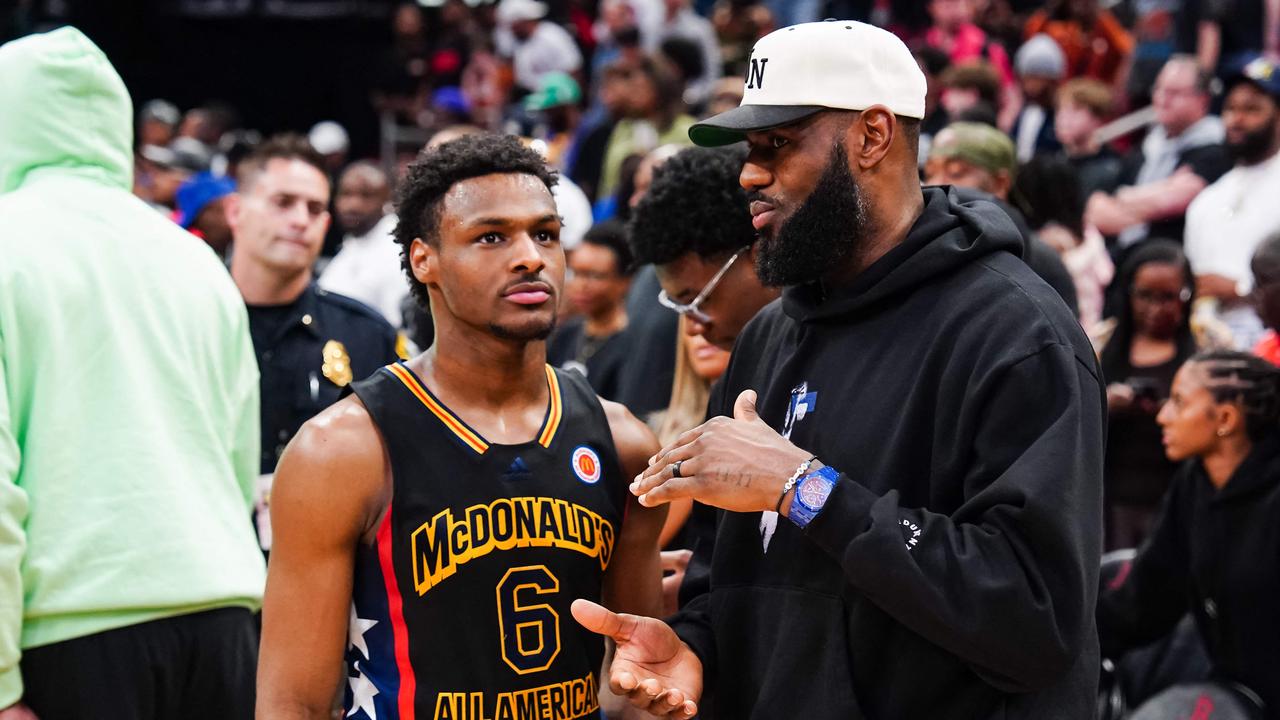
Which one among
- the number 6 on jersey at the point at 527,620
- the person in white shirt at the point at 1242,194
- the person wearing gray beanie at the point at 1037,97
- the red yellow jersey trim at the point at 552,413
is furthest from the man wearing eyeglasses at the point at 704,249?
the person wearing gray beanie at the point at 1037,97

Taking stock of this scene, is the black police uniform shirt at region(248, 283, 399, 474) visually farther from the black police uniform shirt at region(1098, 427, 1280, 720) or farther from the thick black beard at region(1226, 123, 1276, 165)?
the thick black beard at region(1226, 123, 1276, 165)

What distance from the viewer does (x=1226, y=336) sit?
22.9 feet

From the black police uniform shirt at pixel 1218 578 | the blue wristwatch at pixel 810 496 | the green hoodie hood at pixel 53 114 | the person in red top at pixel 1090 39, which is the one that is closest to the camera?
the blue wristwatch at pixel 810 496

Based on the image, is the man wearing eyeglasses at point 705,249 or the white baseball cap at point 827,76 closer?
the white baseball cap at point 827,76

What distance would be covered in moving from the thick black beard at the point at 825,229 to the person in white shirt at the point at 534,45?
12.0m

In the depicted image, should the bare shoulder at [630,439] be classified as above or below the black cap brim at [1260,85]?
below

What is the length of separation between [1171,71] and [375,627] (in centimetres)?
747

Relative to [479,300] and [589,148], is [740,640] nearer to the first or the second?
Answer: [479,300]

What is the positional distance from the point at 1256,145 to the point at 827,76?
233 inches

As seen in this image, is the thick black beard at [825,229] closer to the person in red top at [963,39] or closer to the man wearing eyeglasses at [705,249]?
the man wearing eyeglasses at [705,249]

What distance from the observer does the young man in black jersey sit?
304 centimetres

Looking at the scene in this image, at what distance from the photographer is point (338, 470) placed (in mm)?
3018

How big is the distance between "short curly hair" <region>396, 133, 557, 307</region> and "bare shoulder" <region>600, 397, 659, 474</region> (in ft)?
1.81

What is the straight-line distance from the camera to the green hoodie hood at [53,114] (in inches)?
156
